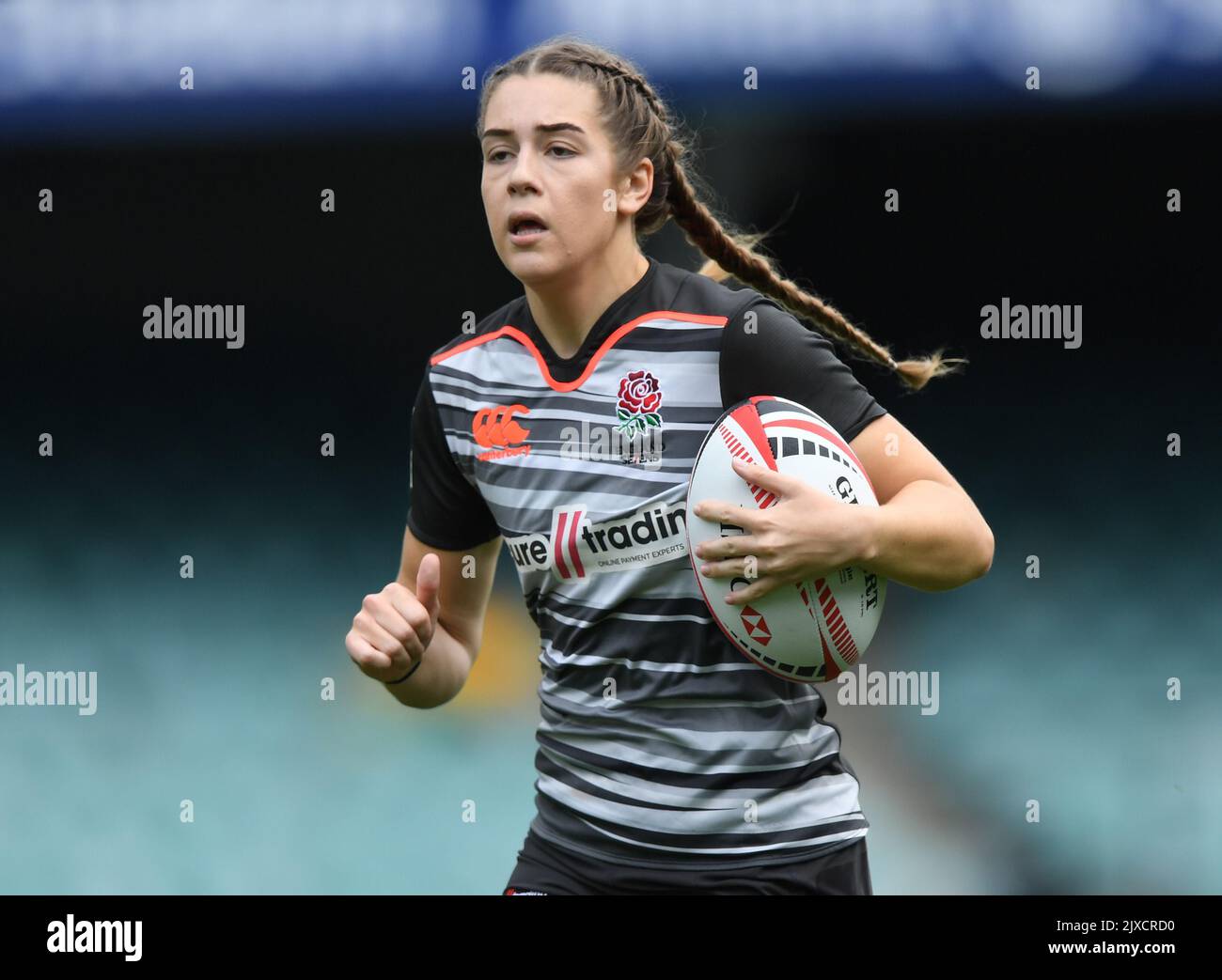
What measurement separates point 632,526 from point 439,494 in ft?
1.78

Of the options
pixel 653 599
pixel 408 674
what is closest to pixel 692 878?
pixel 653 599

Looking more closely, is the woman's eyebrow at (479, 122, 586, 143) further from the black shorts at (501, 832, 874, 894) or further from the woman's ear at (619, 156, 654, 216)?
the black shorts at (501, 832, 874, 894)

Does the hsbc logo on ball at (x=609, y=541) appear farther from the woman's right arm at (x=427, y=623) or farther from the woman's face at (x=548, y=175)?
the woman's face at (x=548, y=175)

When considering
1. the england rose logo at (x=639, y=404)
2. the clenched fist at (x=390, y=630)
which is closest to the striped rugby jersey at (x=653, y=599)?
the england rose logo at (x=639, y=404)

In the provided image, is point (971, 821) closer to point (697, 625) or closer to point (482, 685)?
point (482, 685)

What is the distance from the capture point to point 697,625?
220 centimetres

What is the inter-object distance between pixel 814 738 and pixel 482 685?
289 centimetres

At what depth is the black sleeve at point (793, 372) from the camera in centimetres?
220

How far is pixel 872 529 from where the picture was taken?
2014 mm

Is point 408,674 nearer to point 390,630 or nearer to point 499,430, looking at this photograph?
point 390,630

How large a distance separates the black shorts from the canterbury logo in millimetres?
712

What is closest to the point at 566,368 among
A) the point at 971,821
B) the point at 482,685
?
the point at 482,685

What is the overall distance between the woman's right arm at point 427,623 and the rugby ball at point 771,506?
0.50 m

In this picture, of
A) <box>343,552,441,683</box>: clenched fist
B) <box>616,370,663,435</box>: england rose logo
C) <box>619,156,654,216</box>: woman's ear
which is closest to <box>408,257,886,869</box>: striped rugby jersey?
<box>616,370,663,435</box>: england rose logo
